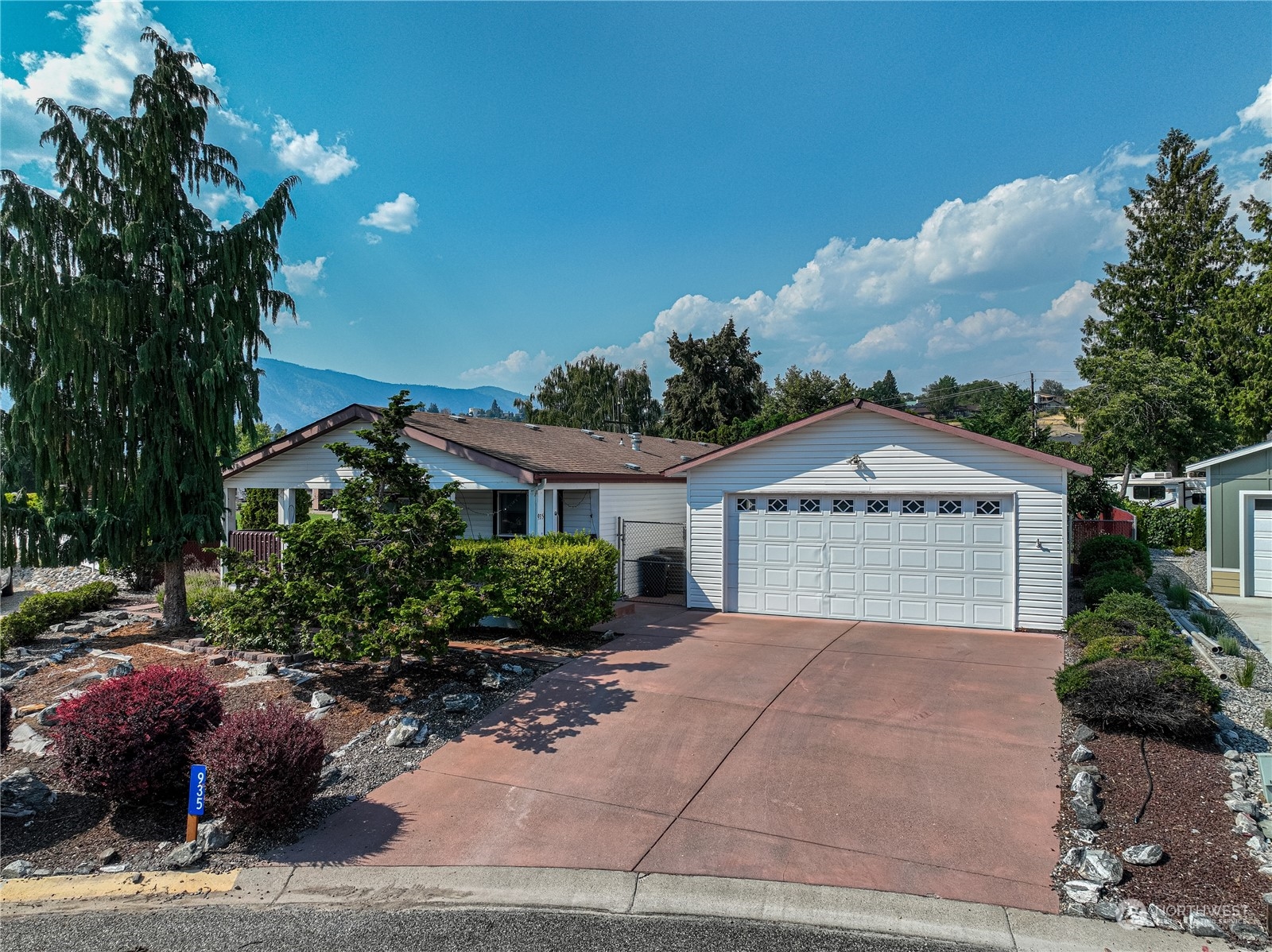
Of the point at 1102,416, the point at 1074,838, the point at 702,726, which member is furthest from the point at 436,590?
the point at 1102,416

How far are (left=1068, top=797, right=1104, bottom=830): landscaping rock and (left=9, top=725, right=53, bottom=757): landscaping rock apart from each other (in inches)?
361

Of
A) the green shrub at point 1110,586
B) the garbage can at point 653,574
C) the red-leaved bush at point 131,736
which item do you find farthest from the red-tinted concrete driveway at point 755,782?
the garbage can at point 653,574

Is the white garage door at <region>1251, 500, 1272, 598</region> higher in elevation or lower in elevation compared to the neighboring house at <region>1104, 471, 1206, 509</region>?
lower

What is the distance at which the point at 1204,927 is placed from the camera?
3771 millimetres

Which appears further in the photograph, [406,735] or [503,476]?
[503,476]

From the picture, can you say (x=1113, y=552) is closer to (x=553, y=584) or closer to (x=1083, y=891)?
(x=553, y=584)

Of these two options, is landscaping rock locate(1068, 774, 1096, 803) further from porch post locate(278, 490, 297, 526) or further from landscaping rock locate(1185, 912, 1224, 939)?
porch post locate(278, 490, 297, 526)

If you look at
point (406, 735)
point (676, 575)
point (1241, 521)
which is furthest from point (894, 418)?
point (1241, 521)

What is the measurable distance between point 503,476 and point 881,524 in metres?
7.12

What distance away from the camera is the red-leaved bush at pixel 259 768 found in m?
4.85

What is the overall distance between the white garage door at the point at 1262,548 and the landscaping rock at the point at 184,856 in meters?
19.5

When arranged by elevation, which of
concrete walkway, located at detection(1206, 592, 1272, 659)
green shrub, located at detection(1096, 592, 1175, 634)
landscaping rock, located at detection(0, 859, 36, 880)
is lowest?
landscaping rock, located at detection(0, 859, 36, 880)

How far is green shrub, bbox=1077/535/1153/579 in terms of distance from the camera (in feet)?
46.8

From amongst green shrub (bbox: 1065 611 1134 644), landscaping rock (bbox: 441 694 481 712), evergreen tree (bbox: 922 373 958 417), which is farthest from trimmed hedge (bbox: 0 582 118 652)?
evergreen tree (bbox: 922 373 958 417)
